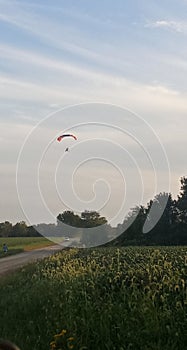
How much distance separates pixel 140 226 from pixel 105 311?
50.9 meters

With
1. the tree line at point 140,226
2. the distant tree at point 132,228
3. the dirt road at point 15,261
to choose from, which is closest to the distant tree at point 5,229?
the tree line at point 140,226

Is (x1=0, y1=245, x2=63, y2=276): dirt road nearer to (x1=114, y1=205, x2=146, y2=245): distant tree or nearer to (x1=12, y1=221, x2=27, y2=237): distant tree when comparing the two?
(x1=114, y1=205, x2=146, y2=245): distant tree

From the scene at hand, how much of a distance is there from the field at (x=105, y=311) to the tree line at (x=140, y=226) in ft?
114

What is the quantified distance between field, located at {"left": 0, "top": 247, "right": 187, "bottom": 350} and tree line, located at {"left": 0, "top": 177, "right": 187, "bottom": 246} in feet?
114

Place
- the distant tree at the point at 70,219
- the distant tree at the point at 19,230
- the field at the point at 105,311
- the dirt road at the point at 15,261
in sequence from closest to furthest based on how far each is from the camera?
the field at the point at 105,311 → the dirt road at the point at 15,261 → the distant tree at the point at 70,219 → the distant tree at the point at 19,230

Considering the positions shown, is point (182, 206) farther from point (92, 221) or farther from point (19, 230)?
point (19, 230)

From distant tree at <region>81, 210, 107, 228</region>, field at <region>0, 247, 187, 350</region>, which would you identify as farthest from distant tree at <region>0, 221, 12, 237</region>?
field at <region>0, 247, 187, 350</region>

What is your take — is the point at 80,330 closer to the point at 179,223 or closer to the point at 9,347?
the point at 9,347

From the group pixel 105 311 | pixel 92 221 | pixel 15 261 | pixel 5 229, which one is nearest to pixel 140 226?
pixel 92 221

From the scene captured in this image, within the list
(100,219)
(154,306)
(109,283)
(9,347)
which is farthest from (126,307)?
(100,219)

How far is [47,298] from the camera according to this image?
39.2ft

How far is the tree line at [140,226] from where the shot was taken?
5259 cm

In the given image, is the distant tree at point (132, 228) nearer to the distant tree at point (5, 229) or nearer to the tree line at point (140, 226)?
the tree line at point (140, 226)

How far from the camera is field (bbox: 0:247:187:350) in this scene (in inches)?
339
